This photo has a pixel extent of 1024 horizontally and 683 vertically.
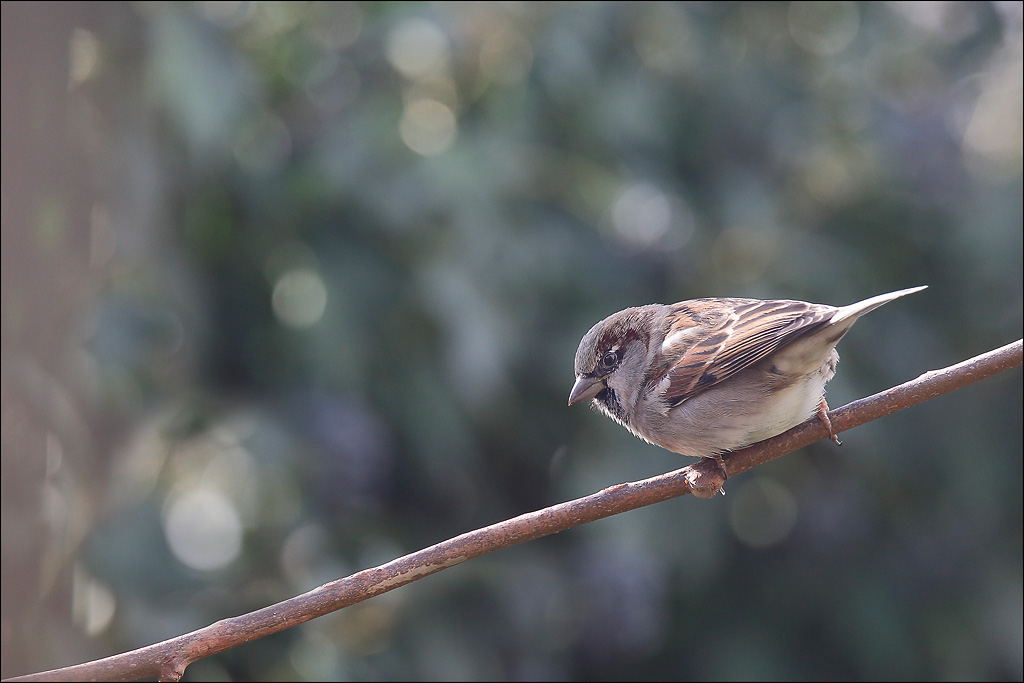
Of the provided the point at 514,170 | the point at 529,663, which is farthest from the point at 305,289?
the point at 529,663

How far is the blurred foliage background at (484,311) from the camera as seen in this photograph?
2744mm

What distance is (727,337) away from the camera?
2.44 meters

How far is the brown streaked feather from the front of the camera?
2213mm

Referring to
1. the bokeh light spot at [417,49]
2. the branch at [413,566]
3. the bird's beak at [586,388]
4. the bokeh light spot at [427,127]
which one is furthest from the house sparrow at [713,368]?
the bokeh light spot at [417,49]

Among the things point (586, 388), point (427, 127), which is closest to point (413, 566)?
point (586, 388)

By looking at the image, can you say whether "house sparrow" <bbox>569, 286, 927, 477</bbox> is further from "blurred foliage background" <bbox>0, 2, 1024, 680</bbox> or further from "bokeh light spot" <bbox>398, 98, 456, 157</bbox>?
"bokeh light spot" <bbox>398, 98, 456, 157</bbox>

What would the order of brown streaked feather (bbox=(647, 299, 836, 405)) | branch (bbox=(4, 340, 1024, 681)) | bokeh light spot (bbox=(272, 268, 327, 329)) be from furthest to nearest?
bokeh light spot (bbox=(272, 268, 327, 329))
brown streaked feather (bbox=(647, 299, 836, 405))
branch (bbox=(4, 340, 1024, 681))

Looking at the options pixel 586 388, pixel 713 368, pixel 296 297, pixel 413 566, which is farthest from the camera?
pixel 296 297

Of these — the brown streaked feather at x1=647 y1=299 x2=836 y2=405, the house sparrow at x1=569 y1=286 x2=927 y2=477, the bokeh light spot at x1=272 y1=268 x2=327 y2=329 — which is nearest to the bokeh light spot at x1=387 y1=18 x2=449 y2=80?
the bokeh light spot at x1=272 y1=268 x2=327 y2=329

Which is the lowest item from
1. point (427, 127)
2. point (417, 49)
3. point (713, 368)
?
point (713, 368)

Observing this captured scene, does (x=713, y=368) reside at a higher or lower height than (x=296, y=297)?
lower

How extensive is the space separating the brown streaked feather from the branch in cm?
48

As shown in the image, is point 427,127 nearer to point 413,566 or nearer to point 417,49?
point 417,49

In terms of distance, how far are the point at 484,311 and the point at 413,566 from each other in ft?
4.15
